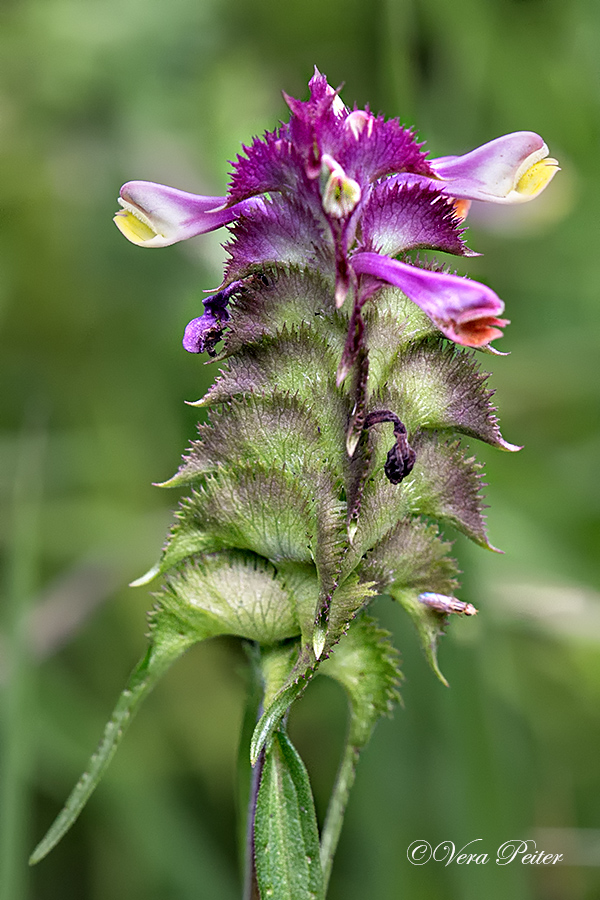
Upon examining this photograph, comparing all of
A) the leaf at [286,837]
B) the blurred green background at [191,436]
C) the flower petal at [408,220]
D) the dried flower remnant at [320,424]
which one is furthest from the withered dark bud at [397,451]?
the blurred green background at [191,436]

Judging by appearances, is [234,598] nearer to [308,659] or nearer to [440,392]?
[308,659]

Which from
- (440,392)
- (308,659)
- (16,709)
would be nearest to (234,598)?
(308,659)

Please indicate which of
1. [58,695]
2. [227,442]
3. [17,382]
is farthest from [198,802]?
[227,442]

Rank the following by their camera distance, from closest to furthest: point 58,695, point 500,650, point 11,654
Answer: point 11,654 < point 500,650 < point 58,695

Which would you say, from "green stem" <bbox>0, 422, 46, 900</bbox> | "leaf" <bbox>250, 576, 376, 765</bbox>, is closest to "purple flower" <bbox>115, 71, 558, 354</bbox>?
"leaf" <bbox>250, 576, 376, 765</bbox>

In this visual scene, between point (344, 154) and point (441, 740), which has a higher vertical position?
point (344, 154)

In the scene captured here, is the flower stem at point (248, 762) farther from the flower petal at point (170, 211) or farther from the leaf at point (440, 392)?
the flower petal at point (170, 211)

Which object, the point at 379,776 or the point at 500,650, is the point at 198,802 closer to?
the point at 379,776
